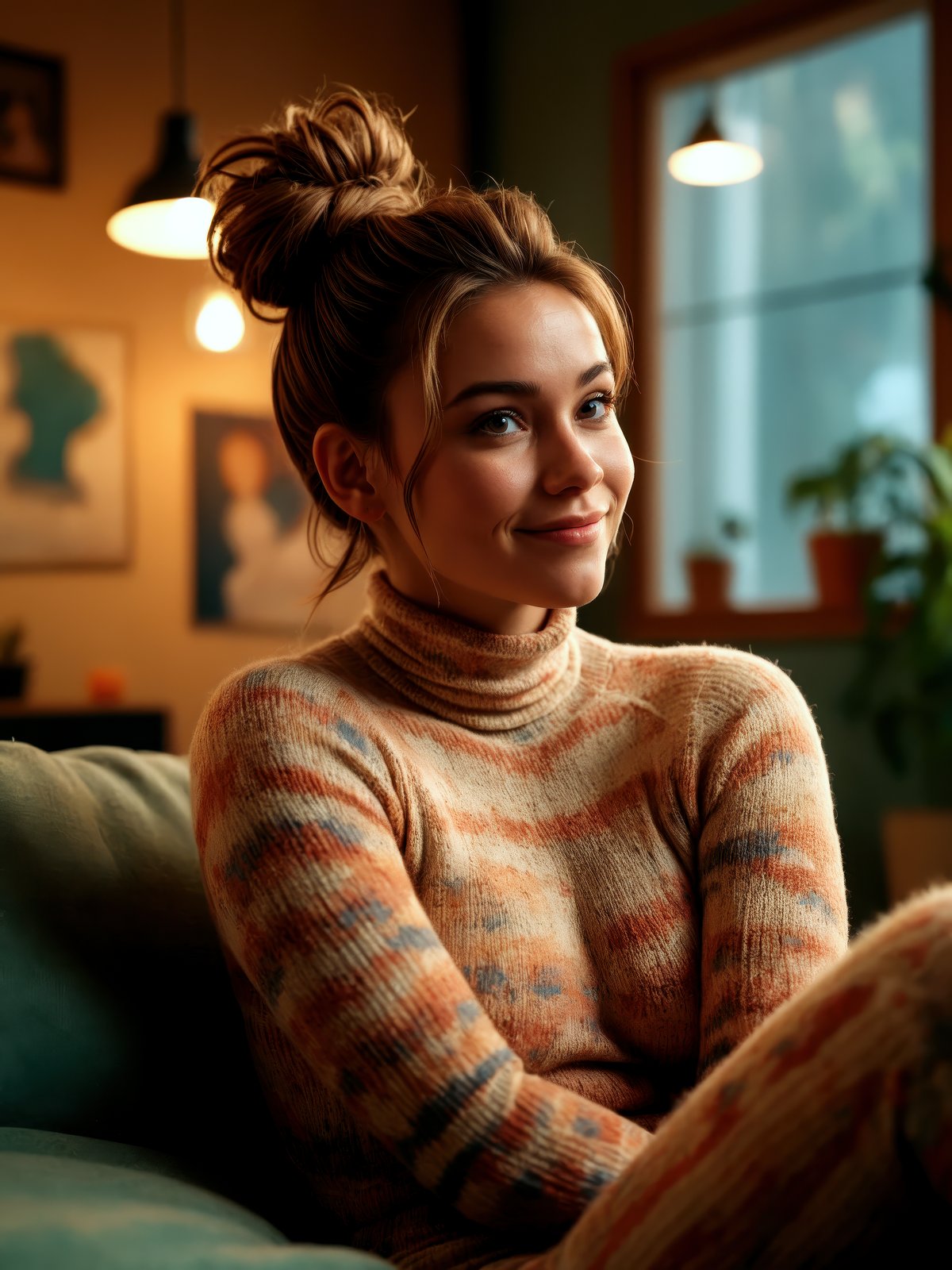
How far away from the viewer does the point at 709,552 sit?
4.01 metres

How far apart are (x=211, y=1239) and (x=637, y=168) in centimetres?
400

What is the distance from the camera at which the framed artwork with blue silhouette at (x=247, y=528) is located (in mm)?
4207

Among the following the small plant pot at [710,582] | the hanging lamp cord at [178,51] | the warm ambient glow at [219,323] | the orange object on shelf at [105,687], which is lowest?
the orange object on shelf at [105,687]

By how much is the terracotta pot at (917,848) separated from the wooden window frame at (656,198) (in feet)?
2.28

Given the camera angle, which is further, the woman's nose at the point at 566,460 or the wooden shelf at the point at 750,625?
the wooden shelf at the point at 750,625

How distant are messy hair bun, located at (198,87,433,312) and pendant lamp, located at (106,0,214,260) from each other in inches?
44.6

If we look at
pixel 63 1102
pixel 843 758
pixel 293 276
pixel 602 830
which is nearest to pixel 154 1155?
pixel 63 1102

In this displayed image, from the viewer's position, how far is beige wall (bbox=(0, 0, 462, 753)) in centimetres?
393

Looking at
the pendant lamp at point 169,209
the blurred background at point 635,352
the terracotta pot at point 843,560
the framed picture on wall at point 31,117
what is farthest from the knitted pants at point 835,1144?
the framed picture on wall at point 31,117

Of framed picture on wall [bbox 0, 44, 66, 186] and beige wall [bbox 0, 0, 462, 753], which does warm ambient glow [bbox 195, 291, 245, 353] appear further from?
framed picture on wall [bbox 0, 44, 66, 186]

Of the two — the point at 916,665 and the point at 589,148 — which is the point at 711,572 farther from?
the point at 589,148

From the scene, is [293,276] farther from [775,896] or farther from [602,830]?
[775,896]

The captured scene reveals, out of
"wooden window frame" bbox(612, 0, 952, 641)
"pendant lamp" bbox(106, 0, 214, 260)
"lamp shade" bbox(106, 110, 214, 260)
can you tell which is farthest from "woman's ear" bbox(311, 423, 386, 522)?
"wooden window frame" bbox(612, 0, 952, 641)

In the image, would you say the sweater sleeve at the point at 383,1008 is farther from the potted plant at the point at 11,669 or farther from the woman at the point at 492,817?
the potted plant at the point at 11,669
